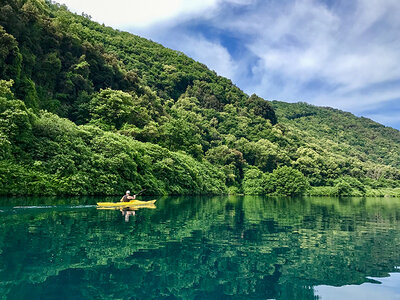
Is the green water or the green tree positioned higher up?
Result: the green tree

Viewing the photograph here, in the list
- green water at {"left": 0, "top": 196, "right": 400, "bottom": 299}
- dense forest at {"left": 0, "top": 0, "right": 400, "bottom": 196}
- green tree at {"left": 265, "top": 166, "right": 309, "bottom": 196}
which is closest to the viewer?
green water at {"left": 0, "top": 196, "right": 400, "bottom": 299}

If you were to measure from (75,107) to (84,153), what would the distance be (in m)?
19.7

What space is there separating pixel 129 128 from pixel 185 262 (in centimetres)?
4255

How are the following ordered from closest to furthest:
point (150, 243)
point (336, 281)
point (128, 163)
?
point (336, 281)
point (150, 243)
point (128, 163)

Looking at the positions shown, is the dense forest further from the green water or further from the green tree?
the green water

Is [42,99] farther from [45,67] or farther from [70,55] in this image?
[70,55]

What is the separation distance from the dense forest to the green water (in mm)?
16462

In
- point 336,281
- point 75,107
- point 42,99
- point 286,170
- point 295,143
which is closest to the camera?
point 336,281

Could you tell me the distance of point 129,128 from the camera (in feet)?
163

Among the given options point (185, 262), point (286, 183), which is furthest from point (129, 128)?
point (185, 262)

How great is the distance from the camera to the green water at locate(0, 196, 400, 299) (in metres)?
6.62

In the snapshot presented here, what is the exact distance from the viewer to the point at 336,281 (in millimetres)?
7809

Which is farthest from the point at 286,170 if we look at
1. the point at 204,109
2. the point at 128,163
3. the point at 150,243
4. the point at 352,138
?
the point at 352,138

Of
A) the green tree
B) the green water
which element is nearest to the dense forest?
the green tree
